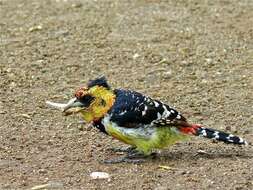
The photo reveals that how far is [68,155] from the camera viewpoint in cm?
655

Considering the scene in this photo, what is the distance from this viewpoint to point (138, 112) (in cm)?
627

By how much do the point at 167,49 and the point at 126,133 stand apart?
3433 mm

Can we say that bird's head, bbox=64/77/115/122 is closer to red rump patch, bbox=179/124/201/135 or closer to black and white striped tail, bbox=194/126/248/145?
red rump patch, bbox=179/124/201/135

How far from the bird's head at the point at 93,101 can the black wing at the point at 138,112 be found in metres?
0.07

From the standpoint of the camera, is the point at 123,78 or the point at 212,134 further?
the point at 123,78

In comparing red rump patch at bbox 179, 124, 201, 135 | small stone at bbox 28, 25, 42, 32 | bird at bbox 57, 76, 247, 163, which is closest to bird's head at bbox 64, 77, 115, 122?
bird at bbox 57, 76, 247, 163

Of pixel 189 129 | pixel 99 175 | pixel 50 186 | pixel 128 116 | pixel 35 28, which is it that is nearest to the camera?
pixel 50 186

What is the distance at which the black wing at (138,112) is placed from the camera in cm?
622

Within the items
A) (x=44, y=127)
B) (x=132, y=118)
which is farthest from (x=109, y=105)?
(x=44, y=127)

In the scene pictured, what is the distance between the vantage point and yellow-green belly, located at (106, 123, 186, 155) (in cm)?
623

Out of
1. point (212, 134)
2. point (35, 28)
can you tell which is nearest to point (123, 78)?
point (35, 28)

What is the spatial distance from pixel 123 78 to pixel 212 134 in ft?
7.56

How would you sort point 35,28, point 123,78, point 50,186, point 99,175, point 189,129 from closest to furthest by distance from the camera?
1. point 50,186
2. point 99,175
3. point 189,129
4. point 123,78
5. point 35,28

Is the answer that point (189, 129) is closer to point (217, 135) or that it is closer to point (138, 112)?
point (217, 135)
